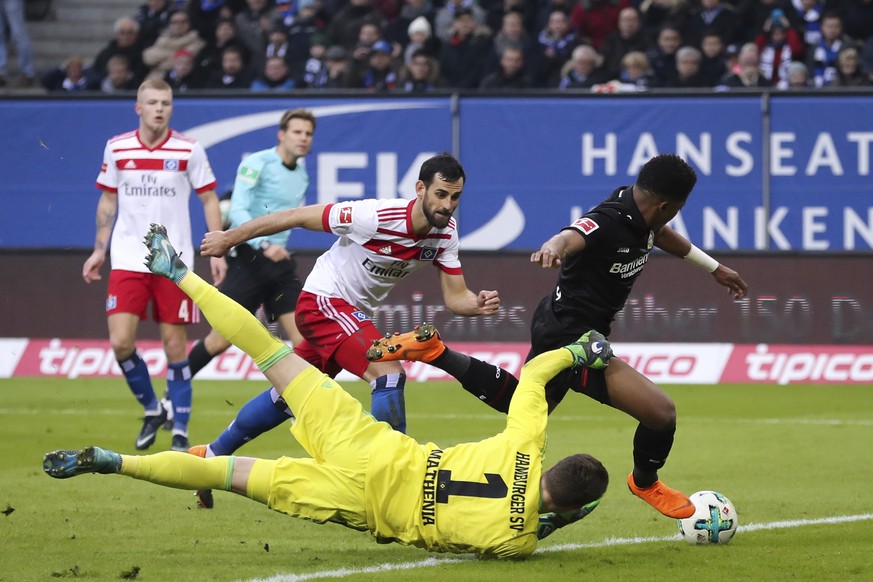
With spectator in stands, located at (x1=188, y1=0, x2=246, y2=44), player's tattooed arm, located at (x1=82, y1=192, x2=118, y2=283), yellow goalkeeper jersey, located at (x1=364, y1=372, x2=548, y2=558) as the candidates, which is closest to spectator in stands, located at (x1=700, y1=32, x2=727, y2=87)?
spectator in stands, located at (x1=188, y1=0, x2=246, y2=44)

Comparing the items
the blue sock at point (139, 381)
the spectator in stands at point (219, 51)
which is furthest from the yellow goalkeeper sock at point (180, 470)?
the spectator in stands at point (219, 51)

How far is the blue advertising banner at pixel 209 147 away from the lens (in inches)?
639

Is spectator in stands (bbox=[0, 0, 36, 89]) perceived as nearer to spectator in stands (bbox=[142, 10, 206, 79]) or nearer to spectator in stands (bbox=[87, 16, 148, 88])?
spectator in stands (bbox=[87, 16, 148, 88])

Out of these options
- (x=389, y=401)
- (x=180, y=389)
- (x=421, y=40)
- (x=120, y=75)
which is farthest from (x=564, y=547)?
(x=120, y=75)

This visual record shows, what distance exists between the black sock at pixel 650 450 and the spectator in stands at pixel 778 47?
11.0 meters

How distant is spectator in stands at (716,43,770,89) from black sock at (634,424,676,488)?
10.0 metres

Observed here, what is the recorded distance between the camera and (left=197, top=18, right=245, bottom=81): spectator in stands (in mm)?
19078

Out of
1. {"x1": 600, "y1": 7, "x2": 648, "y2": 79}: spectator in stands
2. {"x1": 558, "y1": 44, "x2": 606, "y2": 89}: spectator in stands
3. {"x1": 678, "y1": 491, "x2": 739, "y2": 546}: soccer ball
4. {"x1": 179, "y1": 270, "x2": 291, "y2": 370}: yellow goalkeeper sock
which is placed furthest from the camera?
{"x1": 600, "y1": 7, "x2": 648, "y2": 79}: spectator in stands

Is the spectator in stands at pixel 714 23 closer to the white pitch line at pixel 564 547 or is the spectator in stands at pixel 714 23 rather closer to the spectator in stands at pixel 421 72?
the spectator in stands at pixel 421 72

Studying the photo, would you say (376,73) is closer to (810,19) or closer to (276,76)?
(276,76)

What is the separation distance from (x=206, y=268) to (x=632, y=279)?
25.5ft

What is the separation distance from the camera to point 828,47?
17.4 m

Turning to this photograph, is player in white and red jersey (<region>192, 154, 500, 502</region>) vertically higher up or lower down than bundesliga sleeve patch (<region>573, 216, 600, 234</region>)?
lower down

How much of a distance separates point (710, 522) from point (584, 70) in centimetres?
1109
